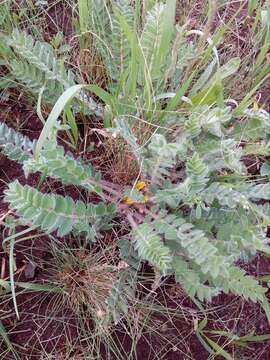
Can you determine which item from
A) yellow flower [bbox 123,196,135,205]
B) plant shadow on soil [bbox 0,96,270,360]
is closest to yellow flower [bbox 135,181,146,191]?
yellow flower [bbox 123,196,135,205]

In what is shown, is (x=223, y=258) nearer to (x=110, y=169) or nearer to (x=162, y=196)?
(x=162, y=196)

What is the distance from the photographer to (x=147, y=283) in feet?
3.76

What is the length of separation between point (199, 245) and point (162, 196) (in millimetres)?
147

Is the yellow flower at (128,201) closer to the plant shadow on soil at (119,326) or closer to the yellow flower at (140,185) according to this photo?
the yellow flower at (140,185)

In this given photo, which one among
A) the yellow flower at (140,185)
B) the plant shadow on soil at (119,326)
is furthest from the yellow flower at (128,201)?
the plant shadow on soil at (119,326)

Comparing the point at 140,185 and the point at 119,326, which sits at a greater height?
the point at 140,185

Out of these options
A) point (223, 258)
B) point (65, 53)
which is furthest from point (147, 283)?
point (65, 53)

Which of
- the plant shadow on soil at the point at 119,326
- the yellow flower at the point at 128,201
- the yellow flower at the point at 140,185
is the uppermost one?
the yellow flower at the point at 140,185

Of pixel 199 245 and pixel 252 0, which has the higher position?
pixel 252 0

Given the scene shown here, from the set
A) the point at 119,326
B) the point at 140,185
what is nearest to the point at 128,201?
the point at 140,185

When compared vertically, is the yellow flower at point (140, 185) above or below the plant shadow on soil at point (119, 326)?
above

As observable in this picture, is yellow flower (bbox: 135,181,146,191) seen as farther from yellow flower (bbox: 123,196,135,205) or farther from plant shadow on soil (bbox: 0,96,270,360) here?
plant shadow on soil (bbox: 0,96,270,360)

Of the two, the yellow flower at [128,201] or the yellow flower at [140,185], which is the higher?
the yellow flower at [140,185]

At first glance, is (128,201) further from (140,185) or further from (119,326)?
(119,326)
